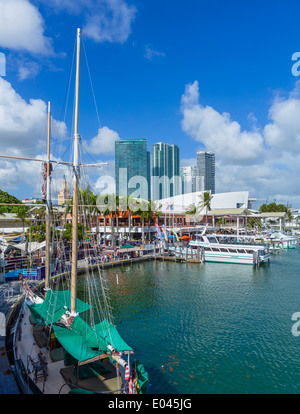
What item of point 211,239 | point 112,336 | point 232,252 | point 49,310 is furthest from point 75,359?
point 211,239

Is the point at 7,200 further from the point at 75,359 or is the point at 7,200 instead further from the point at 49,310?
the point at 75,359

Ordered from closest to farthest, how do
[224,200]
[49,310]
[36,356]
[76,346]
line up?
[76,346] → [36,356] → [49,310] → [224,200]

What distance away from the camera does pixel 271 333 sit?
23859mm

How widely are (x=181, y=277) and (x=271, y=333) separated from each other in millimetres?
22479

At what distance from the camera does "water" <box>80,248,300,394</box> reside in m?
17.3

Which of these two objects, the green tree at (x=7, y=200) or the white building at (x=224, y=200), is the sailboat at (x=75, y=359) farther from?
the white building at (x=224, y=200)

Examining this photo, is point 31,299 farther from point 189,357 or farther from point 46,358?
point 189,357

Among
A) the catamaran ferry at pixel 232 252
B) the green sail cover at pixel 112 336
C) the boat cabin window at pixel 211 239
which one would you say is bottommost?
the catamaran ferry at pixel 232 252

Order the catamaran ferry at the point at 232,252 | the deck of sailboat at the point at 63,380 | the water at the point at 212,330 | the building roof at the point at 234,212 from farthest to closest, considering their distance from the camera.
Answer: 1. the building roof at the point at 234,212
2. the catamaran ferry at the point at 232,252
3. the water at the point at 212,330
4. the deck of sailboat at the point at 63,380

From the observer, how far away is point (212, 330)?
2434 cm

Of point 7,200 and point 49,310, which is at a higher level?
point 7,200

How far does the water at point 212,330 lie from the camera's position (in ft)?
56.8

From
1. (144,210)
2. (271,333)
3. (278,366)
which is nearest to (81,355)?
(278,366)

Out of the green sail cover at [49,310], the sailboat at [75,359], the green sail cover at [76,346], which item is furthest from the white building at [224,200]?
the green sail cover at [76,346]
